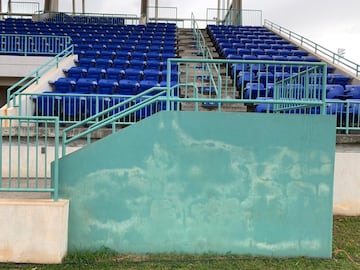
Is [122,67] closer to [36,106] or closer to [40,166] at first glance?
[36,106]

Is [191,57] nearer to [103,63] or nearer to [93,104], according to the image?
[103,63]

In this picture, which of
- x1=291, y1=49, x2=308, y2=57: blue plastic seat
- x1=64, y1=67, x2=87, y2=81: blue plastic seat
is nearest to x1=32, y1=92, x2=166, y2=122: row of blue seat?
x1=64, y1=67, x2=87, y2=81: blue plastic seat

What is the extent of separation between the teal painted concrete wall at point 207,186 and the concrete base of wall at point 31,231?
0.34 metres

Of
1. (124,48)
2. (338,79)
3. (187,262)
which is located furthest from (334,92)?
(124,48)

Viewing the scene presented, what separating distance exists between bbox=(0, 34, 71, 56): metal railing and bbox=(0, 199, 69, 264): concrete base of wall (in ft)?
32.7

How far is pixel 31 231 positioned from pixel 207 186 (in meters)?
2.38

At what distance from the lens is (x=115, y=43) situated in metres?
17.3

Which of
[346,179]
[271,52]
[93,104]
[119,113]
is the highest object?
[271,52]

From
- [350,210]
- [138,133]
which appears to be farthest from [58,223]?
[350,210]

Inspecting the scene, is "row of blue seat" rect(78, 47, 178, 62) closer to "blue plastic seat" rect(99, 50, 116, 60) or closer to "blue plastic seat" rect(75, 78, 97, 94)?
"blue plastic seat" rect(99, 50, 116, 60)

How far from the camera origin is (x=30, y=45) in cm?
1487

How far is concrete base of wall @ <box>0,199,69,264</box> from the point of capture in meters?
5.15

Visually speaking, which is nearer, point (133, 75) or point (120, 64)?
point (133, 75)

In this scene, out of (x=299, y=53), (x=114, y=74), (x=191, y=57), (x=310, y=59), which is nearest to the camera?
(x=114, y=74)
